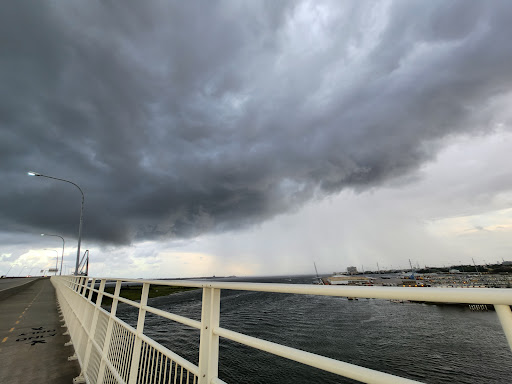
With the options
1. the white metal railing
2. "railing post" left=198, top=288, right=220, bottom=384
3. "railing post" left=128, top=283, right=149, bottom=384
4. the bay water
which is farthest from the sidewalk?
the bay water

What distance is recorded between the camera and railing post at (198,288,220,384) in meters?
1.99

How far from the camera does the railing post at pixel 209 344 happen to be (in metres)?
1.99

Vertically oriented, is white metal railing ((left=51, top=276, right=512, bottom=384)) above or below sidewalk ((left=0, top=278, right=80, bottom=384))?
above

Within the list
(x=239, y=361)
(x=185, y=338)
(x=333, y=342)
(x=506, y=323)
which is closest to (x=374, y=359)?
(x=333, y=342)

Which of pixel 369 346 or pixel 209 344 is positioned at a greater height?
A: pixel 209 344

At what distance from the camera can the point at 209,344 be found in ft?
6.61

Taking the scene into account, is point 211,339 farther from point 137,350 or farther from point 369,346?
point 369,346

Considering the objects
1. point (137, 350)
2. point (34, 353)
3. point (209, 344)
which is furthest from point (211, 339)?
point (34, 353)

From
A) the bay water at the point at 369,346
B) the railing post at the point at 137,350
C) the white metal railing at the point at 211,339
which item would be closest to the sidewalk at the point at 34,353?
the white metal railing at the point at 211,339

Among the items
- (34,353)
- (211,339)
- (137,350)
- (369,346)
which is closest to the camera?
(211,339)

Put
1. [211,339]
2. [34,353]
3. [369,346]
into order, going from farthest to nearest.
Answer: [369,346] → [34,353] → [211,339]

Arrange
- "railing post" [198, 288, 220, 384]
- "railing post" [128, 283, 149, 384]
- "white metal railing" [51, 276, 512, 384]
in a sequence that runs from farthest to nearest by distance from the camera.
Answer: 1. "railing post" [128, 283, 149, 384]
2. "railing post" [198, 288, 220, 384]
3. "white metal railing" [51, 276, 512, 384]

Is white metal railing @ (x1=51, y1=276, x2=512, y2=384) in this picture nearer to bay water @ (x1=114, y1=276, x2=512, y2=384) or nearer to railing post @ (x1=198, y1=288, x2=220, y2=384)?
railing post @ (x1=198, y1=288, x2=220, y2=384)

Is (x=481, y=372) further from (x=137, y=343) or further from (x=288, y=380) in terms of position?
(x=137, y=343)
